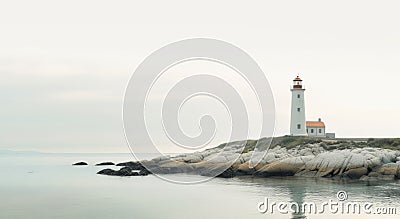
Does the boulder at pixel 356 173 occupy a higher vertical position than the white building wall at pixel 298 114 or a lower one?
lower

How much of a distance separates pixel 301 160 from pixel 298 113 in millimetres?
21399

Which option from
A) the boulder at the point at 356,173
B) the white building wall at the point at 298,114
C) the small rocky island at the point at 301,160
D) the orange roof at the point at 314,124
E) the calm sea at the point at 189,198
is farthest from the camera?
the orange roof at the point at 314,124

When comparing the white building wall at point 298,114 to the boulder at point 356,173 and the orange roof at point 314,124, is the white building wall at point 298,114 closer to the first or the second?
the orange roof at point 314,124

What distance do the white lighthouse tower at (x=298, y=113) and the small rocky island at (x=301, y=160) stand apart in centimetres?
435

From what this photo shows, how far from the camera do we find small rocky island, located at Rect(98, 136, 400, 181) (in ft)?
174

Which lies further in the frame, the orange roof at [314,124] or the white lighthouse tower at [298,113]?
the orange roof at [314,124]

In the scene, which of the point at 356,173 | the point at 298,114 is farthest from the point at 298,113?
the point at 356,173

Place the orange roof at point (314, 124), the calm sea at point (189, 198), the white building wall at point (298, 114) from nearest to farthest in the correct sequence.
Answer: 1. the calm sea at point (189, 198)
2. the white building wall at point (298, 114)
3. the orange roof at point (314, 124)

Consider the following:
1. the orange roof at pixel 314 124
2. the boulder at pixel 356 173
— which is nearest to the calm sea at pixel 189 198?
the boulder at pixel 356 173

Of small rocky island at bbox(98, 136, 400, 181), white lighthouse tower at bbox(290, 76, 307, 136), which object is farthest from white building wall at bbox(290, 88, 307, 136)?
small rocky island at bbox(98, 136, 400, 181)

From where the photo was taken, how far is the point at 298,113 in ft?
260

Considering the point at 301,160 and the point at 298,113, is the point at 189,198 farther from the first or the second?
the point at 298,113

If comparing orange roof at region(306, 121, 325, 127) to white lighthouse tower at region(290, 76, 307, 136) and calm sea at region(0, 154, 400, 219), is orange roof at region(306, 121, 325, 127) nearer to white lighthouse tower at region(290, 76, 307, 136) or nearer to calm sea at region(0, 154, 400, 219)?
white lighthouse tower at region(290, 76, 307, 136)

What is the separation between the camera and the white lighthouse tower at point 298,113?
78869 mm
